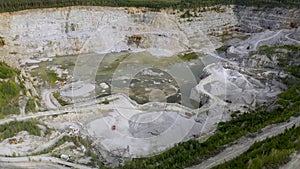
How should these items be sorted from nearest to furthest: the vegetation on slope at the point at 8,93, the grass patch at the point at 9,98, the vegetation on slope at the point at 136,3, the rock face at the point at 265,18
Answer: the grass patch at the point at 9,98 < the vegetation on slope at the point at 8,93 < the vegetation on slope at the point at 136,3 < the rock face at the point at 265,18

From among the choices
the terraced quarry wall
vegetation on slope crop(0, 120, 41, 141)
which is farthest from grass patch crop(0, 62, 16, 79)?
the terraced quarry wall

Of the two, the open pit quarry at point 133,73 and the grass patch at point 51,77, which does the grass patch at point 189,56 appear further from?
the grass patch at point 51,77

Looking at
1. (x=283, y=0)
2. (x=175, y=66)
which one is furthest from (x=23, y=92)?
(x=283, y=0)

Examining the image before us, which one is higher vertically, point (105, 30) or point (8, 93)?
point (105, 30)

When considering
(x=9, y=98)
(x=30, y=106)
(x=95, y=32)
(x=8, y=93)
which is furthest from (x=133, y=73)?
(x=9, y=98)

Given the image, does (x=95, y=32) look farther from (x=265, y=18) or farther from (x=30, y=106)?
(x=265, y=18)

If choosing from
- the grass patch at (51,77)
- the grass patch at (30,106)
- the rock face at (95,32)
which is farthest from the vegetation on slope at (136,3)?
the grass patch at (30,106)

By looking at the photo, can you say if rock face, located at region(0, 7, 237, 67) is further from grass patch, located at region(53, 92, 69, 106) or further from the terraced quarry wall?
grass patch, located at region(53, 92, 69, 106)
